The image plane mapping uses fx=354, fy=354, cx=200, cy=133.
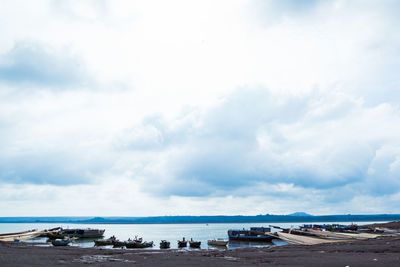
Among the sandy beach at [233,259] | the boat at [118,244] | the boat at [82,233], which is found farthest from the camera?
the boat at [82,233]

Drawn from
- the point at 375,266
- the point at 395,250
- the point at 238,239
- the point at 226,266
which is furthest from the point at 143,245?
the point at 375,266

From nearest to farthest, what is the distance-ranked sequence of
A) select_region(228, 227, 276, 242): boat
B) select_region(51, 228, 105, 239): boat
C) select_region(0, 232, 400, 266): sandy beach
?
select_region(0, 232, 400, 266): sandy beach
select_region(228, 227, 276, 242): boat
select_region(51, 228, 105, 239): boat

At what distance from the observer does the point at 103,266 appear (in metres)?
35.2

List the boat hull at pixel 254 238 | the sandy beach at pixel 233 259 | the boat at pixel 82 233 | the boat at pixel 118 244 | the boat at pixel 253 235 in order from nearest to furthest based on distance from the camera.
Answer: the sandy beach at pixel 233 259
the boat at pixel 118 244
the boat hull at pixel 254 238
the boat at pixel 253 235
the boat at pixel 82 233

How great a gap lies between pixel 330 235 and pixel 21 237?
82633 mm

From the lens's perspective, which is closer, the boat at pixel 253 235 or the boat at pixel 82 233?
the boat at pixel 253 235

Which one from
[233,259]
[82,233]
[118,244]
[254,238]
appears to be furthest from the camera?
[82,233]

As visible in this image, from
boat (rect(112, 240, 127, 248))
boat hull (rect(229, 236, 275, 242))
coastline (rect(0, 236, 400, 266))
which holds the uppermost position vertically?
coastline (rect(0, 236, 400, 266))

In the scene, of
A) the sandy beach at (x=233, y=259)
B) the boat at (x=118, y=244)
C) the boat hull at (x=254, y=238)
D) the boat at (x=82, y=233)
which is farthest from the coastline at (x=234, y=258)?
the boat at (x=82, y=233)

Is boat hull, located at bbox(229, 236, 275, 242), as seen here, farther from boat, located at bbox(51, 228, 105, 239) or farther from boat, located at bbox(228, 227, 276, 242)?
boat, located at bbox(51, 228, 105, 239)

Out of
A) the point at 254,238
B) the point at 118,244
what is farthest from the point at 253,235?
the point at 118,244

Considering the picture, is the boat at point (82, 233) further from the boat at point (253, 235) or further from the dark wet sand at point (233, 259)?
the dark wet sand at point (233, 259)

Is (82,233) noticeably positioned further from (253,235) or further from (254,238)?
(254,238)

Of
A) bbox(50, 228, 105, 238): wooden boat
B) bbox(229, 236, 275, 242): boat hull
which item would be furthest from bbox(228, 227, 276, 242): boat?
bbox(50, 228, 105, 238): wooden boat
